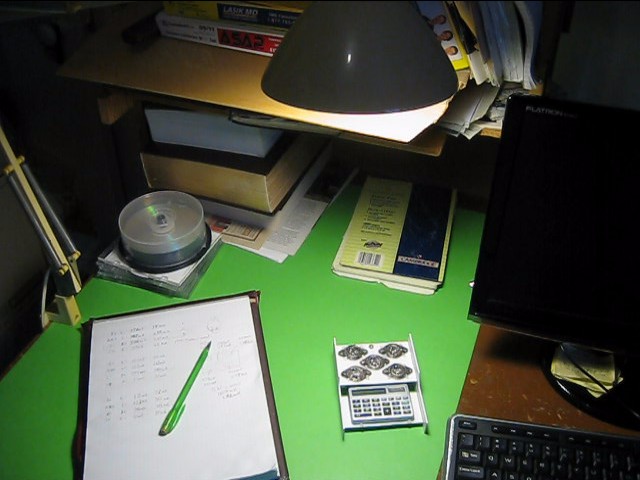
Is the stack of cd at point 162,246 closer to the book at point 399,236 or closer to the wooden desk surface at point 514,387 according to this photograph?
the book at point 399,236

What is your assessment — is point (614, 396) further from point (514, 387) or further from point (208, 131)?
point (208, 131)

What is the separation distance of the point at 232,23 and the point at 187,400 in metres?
0.57

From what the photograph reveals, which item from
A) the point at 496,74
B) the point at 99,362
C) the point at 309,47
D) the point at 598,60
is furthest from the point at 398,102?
the point at 598,60

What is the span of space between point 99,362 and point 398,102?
1.99 feet

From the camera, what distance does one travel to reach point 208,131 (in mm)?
1122

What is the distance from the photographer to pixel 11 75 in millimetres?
1326

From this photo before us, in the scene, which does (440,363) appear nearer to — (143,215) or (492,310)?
(492,310)

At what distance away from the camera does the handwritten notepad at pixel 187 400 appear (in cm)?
83

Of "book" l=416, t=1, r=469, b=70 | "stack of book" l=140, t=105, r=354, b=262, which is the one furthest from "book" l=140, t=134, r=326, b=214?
"book" l=416, t=1, r=469, b=70

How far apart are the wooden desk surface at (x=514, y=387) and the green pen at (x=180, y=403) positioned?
1.23 ft

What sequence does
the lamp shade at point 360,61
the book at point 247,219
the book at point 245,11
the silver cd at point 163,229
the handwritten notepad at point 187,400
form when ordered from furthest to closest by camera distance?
the book at point 247,219
the silver cd at point 163,229
the book at point 245,11
the handwritten notepad at point 187,400
the lamp shade at point 360,61

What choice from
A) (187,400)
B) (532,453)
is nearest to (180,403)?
(187,400)

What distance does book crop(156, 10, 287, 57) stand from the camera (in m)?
0.99

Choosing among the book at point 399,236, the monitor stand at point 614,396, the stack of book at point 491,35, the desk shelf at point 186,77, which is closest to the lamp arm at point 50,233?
the desk shelf at point 186,77
